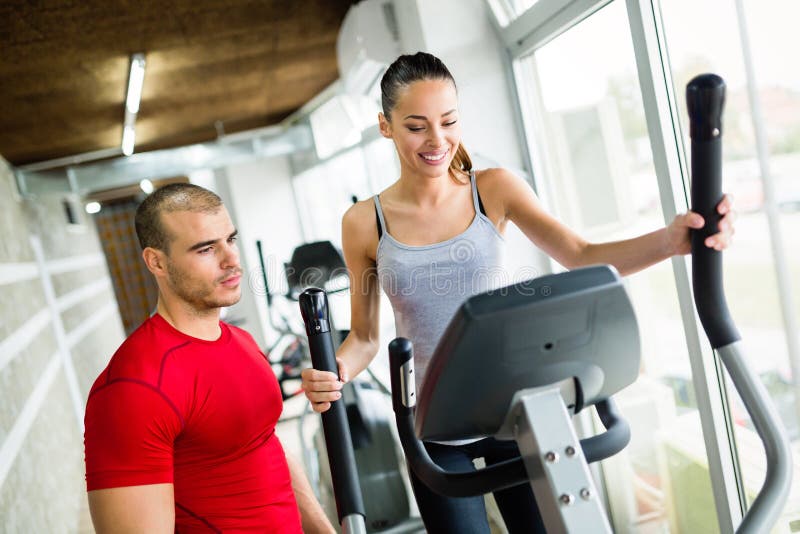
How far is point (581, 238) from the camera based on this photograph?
1.43 metres

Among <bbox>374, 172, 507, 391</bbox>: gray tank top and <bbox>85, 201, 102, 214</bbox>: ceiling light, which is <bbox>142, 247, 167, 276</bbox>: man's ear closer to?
<bbox>374, 172, 507, 391</bbox>: gray tank top

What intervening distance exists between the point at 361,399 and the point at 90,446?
241 cm

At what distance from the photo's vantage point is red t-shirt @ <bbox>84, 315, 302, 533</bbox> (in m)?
1.25

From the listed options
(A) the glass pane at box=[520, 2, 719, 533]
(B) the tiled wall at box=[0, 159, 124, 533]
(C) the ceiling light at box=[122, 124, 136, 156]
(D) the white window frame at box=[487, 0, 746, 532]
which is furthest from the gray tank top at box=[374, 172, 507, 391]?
(C) the ceiling light at box=[122, 124, 136, 156]

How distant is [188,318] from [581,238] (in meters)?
0.83

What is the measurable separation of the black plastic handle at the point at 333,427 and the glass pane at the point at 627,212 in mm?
1282

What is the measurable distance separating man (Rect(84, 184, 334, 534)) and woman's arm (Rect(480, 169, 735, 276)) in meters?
0.60

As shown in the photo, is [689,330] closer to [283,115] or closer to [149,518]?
[149,518]

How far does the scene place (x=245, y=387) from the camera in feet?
4.89

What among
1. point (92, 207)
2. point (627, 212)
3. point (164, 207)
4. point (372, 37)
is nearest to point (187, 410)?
point (164, 207)

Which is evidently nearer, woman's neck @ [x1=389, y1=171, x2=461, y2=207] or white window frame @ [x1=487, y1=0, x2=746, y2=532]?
woman's neck @ [x1=389, y1=171, x2=461, y2=207]

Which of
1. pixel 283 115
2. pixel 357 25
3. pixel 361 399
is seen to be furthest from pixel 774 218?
pixel 283 115

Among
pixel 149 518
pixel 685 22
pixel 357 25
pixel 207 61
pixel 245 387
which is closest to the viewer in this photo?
pixel 149 518

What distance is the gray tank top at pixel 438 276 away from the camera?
1.48m
